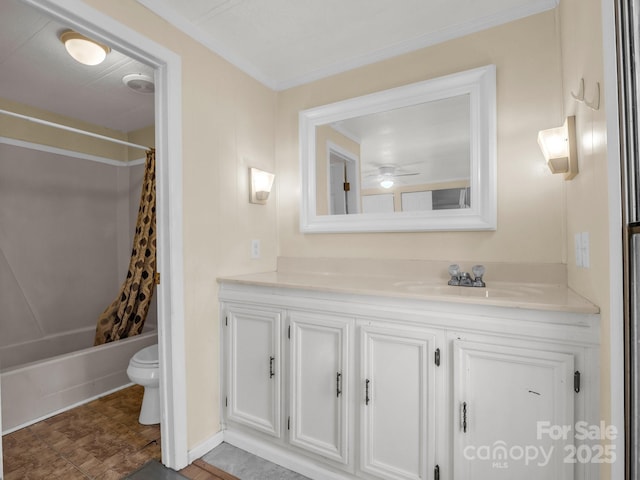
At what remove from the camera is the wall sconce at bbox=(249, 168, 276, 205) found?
7.04 ft

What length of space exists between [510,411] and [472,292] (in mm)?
458

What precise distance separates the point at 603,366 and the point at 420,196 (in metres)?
1.14

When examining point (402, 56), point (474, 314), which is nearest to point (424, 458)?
point (474, 314)

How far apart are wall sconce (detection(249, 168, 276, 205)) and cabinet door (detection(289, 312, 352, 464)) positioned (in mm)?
890

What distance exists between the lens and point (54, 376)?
2213 mm

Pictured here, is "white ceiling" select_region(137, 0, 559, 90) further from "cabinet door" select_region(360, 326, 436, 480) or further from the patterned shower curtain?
"cabinet door" select_region(360, 326, 436, 480)

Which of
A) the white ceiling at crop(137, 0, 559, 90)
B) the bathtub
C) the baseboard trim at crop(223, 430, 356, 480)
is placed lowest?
the baseboard trim at crop(223, 430, 356, 480)

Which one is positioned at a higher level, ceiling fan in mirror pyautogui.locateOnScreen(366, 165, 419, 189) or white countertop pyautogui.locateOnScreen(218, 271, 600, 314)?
ceiling fan in mirror pyautogui.locateOnScreen(366, 165, 419, 189)

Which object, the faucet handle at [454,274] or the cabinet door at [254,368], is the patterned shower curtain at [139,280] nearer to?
the cabinet door at [254,368]

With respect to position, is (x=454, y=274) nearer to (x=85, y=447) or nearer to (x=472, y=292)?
(x=472, y=292)

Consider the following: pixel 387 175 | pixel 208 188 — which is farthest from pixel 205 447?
pixel 387 175

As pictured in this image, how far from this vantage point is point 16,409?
6.66ft

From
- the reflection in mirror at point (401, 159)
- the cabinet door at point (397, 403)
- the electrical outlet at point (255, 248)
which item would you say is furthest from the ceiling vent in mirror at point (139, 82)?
the cabinet door at point (397, 403)

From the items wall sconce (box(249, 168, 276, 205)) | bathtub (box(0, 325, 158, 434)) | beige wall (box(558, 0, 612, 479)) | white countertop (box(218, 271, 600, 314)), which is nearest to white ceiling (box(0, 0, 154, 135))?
wall sconce (box(249, 168, 276, 205))
